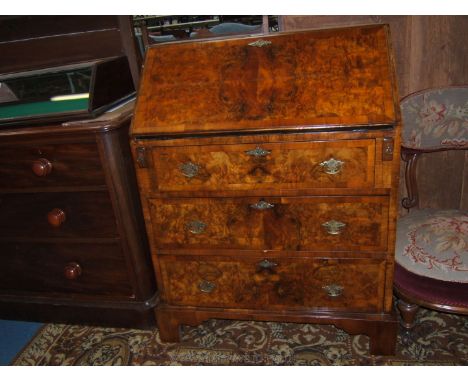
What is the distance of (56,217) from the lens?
5.90ft

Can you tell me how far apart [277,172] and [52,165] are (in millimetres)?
1024

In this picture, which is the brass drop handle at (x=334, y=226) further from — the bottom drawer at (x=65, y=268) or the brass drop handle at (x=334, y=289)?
the bottom drawer at (x=65, y=268)

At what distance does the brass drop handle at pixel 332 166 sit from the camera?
1413 mm

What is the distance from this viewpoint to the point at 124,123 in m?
1.70

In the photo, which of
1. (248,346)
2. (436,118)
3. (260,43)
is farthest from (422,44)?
(248,346)

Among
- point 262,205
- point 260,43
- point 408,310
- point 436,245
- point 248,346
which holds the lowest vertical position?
point 248,346

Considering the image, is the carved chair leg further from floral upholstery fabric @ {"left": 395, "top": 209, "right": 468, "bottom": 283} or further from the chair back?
the chair back

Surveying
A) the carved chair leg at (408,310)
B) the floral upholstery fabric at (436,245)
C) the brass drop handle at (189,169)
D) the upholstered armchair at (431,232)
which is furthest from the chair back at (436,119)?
the brass drop handle at (189,169)

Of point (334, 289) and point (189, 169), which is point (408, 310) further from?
point (189, 169)

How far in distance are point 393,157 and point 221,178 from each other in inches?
25.3

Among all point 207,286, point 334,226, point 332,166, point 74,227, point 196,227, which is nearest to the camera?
point 332,166

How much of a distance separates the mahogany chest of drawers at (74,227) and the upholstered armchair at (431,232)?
1.24 metres

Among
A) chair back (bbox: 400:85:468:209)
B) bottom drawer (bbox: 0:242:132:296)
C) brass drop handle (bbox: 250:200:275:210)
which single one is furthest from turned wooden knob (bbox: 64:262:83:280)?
chair back (bbox: 400:85:468:209)
